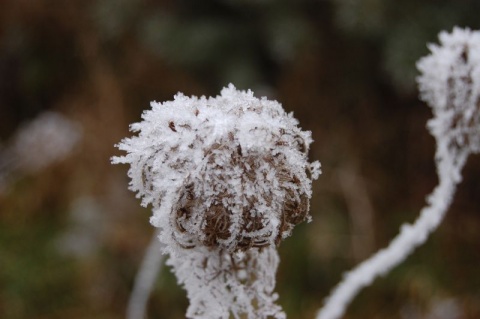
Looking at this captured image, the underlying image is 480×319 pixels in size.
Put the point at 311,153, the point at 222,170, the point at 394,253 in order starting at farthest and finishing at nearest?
1. the point at 311,153
2. the point at 394,253
3. the point at 222,170

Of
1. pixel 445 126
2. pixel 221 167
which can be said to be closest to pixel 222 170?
pixel 221 167

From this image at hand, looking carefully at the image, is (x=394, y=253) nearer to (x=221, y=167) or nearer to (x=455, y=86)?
(x=455, y=86)

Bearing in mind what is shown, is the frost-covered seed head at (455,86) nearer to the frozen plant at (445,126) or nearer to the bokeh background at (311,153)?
the frozen plant at (445,126)

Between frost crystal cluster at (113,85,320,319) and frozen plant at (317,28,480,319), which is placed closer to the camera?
frost crystal cluster at (113,85,320,319)

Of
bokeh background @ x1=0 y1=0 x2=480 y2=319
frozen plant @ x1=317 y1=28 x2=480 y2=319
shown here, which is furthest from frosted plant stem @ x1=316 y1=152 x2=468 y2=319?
bokeh background @ x1=0 y1=0 x2=480 y2=319

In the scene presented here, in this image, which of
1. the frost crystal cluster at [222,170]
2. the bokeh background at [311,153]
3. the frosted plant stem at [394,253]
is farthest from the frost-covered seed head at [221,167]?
the bokeh background at [311,153]

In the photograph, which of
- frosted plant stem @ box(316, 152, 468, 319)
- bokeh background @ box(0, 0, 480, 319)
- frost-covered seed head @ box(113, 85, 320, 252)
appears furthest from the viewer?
bokeh background @ box(0, 0, 480, 319)

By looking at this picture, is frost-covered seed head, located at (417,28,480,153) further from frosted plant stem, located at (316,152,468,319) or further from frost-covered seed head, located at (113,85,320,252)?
frost-covered seed head, located at (113,85,320,252)
